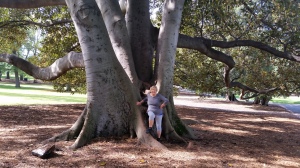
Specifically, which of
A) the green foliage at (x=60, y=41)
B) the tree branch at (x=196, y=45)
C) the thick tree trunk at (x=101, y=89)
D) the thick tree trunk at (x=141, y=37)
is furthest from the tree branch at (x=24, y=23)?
the thick tree trunk at (x=101, y=89)

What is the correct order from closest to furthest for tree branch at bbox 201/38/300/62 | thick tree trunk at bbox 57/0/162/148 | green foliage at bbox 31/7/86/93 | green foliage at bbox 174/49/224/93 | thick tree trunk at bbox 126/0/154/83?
thick tree trunk at bbox 57/0/162/148, thick tree trunk at bbox 126/0/154/83, tree branch at bbox 201/38/300/62, green foliage at bbox 31/7/86/93, green foliage at bbox 174/49/224/93

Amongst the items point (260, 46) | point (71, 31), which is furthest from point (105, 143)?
point (71, 31)

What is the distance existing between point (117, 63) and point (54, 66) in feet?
8.01

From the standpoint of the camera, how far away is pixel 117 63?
19.9ft

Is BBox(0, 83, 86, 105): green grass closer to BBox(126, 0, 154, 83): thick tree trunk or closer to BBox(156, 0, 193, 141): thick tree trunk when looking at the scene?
BBox(126, 0, 154, 83): thick tree trunk

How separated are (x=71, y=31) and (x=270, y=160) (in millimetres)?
10562

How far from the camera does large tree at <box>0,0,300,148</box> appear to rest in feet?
19.3

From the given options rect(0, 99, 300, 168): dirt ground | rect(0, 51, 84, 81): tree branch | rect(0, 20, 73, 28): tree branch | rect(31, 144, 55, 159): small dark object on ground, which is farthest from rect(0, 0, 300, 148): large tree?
rect(0, 20, 73, 28): tree branch

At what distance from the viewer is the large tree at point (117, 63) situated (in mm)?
5871

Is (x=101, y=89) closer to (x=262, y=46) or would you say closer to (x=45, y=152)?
(x=45, y=152)

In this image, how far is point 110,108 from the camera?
20.1 ft

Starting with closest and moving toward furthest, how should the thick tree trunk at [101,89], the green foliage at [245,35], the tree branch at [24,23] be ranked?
the thick tree trunk at [101,89] → the green foliage at [245,35] → the tree branch at [24,23]

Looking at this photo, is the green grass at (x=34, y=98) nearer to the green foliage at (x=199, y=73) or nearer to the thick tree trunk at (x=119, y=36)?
the green foliage at (x=199, y=73)

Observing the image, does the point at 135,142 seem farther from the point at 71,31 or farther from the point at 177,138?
the point at 71,31
